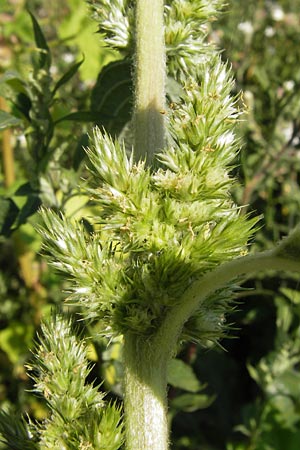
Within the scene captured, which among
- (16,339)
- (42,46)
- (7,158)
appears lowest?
(16,339)

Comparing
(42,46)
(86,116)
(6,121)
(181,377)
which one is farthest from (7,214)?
(181,377)

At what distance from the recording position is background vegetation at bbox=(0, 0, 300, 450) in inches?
67.4

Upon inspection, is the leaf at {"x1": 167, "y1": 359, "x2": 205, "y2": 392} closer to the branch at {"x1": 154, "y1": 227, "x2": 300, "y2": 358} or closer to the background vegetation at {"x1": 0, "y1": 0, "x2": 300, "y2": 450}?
the background vegetation at {"x1": 0, "y1": 0, "x2": 300, "y2": 450}

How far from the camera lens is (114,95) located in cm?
→ 161

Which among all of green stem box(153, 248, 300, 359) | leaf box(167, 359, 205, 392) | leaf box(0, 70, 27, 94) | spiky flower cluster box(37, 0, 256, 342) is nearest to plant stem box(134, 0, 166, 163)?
spiky flower cluster box(37, 0, 256, 342)

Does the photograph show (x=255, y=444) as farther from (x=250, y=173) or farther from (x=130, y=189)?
(x=130, y=189)

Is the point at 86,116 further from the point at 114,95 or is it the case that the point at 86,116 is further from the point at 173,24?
the point at 173,24

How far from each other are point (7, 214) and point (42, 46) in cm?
45

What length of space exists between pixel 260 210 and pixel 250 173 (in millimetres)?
316

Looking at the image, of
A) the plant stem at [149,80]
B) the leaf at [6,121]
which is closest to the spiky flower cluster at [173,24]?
the plant stem at [149,80]

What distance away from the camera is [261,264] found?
0.86 metres

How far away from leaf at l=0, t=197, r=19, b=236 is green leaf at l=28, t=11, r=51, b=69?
38 cm

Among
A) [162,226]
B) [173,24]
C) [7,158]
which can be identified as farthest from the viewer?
[7,158]

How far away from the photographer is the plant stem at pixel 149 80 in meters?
1.12
